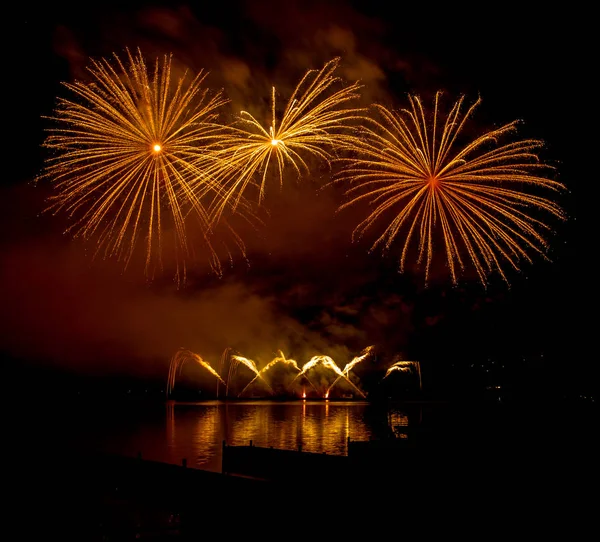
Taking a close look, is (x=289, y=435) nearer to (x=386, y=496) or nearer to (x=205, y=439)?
(x=205, y=439)

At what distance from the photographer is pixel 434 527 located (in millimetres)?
12336

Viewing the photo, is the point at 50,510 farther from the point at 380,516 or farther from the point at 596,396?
the point at 596,396

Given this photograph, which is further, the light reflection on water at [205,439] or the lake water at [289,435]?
the light reflection on water at [205,439]

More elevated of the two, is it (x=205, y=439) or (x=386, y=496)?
(x=205, y=439)

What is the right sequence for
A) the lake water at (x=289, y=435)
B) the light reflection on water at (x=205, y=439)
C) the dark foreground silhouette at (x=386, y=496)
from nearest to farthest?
the dark foreground silhouette at (x=386, y=496) < the lake water at (x=289, y=435) < the light reflection on water at (x=205, y=439)

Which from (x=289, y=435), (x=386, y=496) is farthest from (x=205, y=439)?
(x=386, y=496)

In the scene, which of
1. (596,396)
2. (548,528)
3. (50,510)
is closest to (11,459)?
(50,510)

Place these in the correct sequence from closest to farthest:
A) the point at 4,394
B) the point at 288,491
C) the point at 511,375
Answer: the point at 288,491 < the point at 511,375 < the point at 4,394

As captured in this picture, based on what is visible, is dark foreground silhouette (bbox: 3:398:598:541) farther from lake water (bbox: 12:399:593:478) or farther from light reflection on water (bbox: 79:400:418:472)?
light reflection on water (bbox: 79:400:418:472)

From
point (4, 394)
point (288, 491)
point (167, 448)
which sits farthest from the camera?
point (4, 394)

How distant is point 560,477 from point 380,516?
418 centimetres

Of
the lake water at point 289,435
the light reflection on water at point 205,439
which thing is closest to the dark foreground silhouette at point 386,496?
the lake water at point 289,435

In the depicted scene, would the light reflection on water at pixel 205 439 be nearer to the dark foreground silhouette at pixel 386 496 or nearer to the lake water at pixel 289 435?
the lake water at pixel 289 435

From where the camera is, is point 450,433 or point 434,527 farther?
point 450,433
